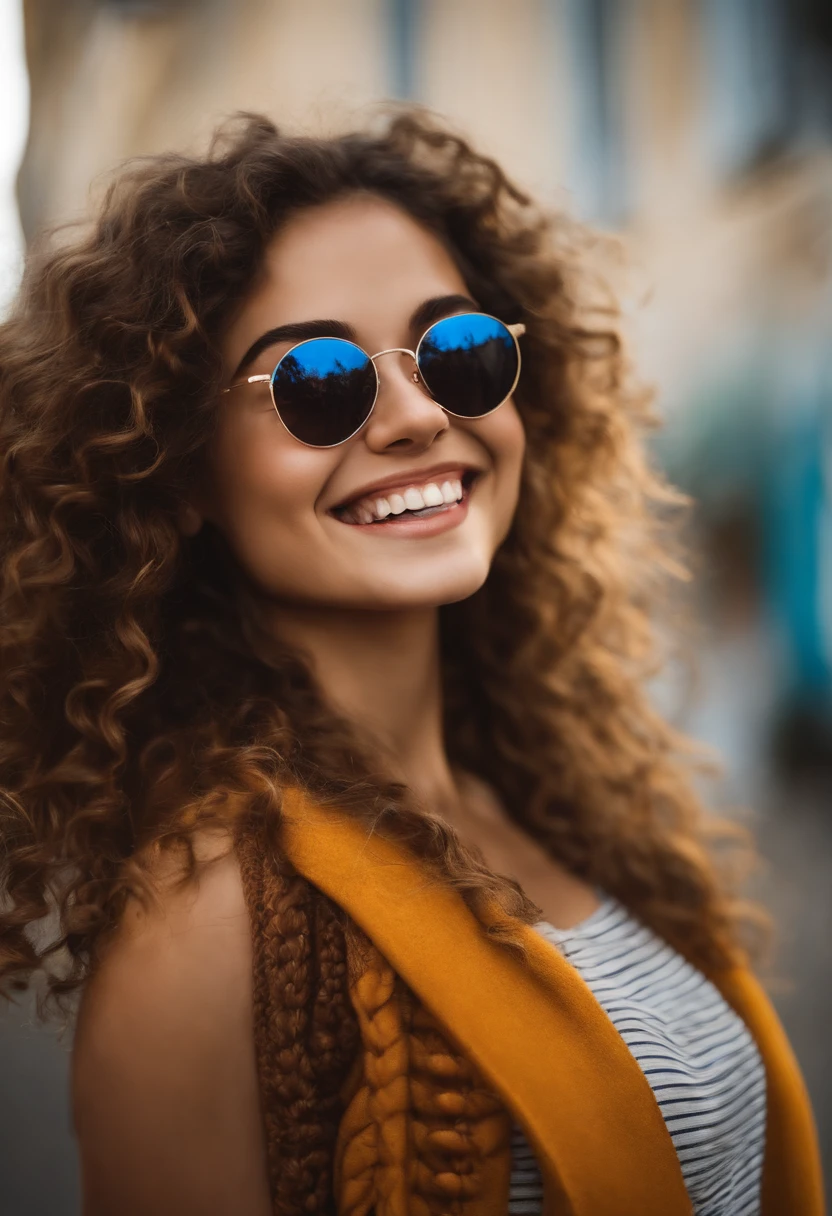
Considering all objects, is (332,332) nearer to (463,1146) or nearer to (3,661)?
(3,661)

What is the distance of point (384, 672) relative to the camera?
4.97 ft

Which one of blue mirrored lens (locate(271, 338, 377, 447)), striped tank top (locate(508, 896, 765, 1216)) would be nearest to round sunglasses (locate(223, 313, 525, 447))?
blue mirrored lens (locate(271, 338, 377, 447))

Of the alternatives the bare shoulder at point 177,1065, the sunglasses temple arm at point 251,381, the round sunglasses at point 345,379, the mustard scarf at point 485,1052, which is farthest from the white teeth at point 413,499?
the bare shoulder at point 177,1065

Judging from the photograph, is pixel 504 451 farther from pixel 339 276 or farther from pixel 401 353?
pixel 339 276

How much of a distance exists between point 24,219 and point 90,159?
0.25m

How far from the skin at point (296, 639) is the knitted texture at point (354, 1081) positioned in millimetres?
29

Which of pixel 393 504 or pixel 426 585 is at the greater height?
pixel 393 504

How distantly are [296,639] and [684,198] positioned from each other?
87.1 inches

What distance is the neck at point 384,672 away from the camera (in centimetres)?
147

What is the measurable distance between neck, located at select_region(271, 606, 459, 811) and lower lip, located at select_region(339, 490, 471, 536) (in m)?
0.18

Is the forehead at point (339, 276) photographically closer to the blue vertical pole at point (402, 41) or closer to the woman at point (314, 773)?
the woman at point (314, 773)

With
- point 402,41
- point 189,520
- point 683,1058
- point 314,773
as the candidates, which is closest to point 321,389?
point 189,520

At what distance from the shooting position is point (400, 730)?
156 centimetres

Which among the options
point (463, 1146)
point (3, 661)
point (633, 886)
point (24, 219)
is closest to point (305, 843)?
point (463, 1146)
